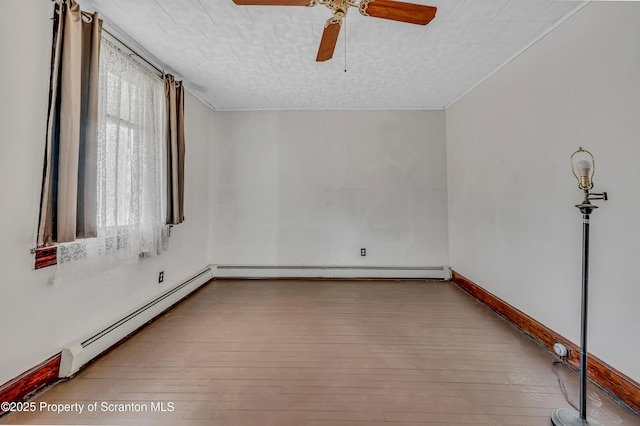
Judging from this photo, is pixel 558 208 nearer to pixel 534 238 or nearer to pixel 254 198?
pixel 534 238

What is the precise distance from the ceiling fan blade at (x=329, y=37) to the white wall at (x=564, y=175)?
1.73m

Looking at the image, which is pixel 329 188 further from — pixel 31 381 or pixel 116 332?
pixel 31 381

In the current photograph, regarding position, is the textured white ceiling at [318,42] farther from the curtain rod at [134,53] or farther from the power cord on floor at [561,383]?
the power cord on floor at [561,383]

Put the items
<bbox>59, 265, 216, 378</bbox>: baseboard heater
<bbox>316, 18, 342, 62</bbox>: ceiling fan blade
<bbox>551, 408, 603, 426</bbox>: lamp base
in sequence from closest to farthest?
<bbox>551, 408, 603, 426</bbox>: lamp base, <bbox>316, 18, 342, 62</bbox>: ceiling fan blade, <bbox>59, 265, 216, 378</bbox>: baseboard heater

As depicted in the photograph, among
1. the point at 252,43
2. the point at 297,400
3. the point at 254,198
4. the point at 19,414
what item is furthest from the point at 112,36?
the point at 297,400

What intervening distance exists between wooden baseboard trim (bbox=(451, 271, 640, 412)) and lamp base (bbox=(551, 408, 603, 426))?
0.35 meters

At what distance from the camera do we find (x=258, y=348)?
201cm

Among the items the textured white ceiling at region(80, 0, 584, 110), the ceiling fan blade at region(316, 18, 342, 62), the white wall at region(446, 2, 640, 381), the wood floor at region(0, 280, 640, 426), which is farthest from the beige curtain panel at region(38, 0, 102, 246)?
the white wall at region(446, 2, 640, 381)

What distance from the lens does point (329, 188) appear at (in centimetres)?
377

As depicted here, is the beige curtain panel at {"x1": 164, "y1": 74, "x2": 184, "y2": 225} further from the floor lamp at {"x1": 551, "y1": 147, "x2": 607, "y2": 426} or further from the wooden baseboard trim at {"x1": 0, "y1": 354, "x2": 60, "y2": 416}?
the floor lamp at {"x1": 551, "y1": 147, "x2": 607, "y2": 426}

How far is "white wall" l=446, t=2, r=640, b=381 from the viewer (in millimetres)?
1486

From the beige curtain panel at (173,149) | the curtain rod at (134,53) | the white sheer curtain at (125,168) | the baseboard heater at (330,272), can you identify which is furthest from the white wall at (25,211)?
the baseboard heater at (330,272)

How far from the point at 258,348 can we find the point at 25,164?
1941mm

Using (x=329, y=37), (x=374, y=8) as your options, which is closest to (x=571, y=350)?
(x=374, y=8)
